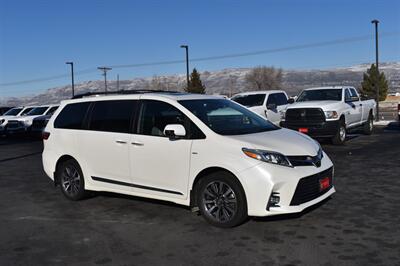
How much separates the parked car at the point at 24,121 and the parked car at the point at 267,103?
1119 cm

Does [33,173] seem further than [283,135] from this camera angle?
Yes

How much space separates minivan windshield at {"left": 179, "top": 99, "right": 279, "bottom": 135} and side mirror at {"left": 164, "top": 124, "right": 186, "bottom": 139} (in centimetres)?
33

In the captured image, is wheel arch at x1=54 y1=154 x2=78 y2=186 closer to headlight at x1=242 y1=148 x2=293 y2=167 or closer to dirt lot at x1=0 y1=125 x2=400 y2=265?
dirt lot at x1=0 y1=125 x2=400 y2=265

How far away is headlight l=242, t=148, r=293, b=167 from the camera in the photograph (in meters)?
5.43

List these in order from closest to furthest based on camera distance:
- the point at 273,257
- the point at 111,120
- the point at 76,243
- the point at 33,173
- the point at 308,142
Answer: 1. the point at 273,257
2. the point at 76,243
3. the point at 308,142
4. the point at 111,120
5. the point at 33,173

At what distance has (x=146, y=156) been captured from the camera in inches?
249

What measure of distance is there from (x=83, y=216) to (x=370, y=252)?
3.93 metres

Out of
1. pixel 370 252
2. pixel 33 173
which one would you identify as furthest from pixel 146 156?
pixel 33 173

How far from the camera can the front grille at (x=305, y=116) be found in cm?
1409

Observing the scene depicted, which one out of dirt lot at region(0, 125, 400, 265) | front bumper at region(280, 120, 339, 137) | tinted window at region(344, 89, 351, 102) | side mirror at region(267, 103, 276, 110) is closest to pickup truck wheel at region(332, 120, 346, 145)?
front bumper at region(280, 120, 339, 137)

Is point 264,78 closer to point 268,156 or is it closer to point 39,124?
point 39,124

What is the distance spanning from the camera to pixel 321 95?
15523 millimetres

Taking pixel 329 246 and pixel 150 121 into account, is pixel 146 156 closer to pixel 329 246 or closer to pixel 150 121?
pixel 150 121

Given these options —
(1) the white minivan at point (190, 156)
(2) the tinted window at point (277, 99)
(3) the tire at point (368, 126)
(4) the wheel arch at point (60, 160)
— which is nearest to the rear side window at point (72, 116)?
(1) the white minivan at point (190, 156)
